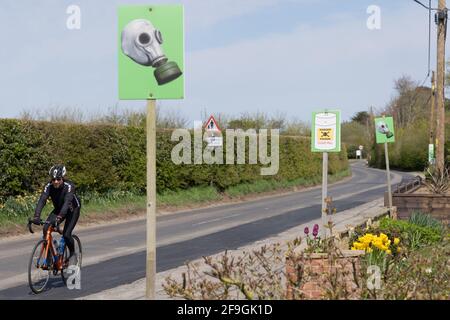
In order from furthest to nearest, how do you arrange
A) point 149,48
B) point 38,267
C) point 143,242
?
1. point 143,242
2. point 38,267
3. point 149,48

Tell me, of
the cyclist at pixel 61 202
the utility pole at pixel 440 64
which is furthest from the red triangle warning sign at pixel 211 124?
the cyclist at pixel 61 202

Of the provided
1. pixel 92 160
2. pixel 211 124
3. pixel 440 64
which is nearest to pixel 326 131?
pixel 92 160

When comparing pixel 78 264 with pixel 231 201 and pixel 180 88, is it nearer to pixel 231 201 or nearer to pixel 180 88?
pixel 180 88

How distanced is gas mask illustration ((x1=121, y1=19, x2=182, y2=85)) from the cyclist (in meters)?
5.50

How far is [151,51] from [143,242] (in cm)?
1184

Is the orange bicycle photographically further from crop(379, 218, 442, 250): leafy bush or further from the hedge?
the hedge

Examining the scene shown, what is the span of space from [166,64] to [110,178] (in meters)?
19.1

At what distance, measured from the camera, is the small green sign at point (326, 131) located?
10.7m

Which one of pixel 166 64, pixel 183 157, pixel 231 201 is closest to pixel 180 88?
pixel 166 64

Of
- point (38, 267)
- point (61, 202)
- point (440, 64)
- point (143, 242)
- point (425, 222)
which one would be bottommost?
point (143, 242)

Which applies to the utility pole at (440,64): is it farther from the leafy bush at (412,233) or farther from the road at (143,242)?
the leafy bush at (412,233)

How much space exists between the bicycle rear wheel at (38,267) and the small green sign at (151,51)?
224 inches

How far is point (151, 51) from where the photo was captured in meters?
5.06

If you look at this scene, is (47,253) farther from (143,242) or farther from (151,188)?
(143,242)
